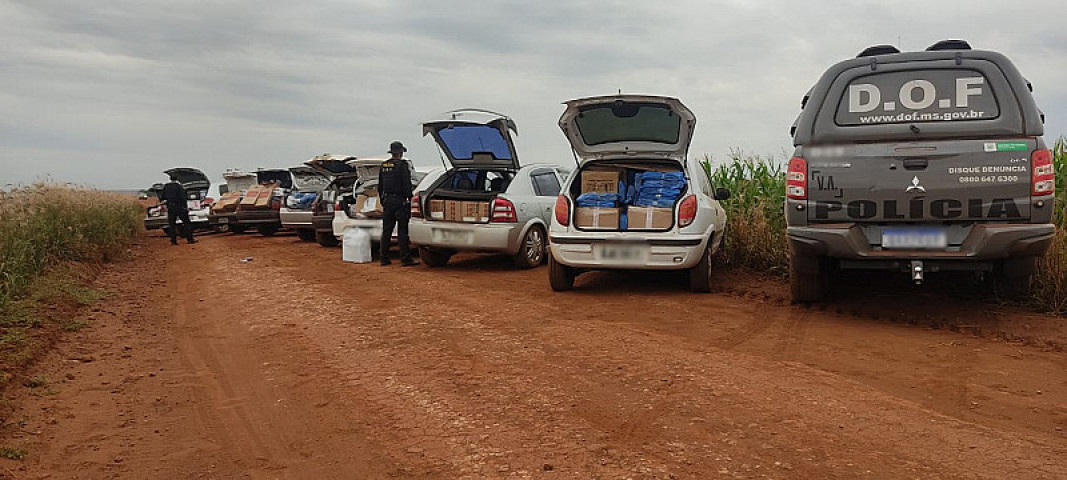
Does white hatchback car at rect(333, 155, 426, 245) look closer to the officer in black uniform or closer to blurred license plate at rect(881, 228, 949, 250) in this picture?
the officer in black uniform

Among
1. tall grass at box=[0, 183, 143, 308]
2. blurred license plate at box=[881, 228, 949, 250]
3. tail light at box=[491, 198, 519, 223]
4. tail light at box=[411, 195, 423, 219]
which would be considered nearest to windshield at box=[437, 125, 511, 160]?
tail light at box=[411, 195, 423, 219]

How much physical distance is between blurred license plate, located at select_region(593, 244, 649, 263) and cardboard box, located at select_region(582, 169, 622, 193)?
3.28 ft

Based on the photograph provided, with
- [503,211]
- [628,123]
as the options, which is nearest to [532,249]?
[503,211]

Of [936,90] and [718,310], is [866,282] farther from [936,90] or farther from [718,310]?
[936,90]

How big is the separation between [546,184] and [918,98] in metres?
6.18

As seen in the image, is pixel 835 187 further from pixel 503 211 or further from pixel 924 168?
pixel 503 211

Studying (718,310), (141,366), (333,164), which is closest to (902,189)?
(718,310)

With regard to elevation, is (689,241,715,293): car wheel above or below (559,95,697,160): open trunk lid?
below

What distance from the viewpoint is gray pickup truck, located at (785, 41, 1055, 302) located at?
20.4 ft

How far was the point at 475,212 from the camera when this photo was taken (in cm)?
1105

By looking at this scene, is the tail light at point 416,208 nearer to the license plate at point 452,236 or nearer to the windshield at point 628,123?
the license plate at point 452,236

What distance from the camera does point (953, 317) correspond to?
7168mm

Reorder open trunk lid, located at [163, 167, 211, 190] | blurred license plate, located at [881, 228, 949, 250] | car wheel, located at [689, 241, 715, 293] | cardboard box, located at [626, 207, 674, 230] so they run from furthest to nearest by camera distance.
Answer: open trunk lid, located at [163, 167, 211, 190]
car wheel, located at [689, 241, 715, 293]
cardboard box, located at [626, 207, 674, 230]
blurred license plate, located at [881, 228, 949, 250]

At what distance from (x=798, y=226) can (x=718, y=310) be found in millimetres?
1365
